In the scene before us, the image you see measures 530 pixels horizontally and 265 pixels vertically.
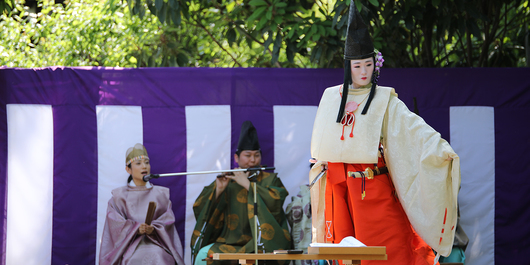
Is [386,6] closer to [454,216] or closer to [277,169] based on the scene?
[277,169]

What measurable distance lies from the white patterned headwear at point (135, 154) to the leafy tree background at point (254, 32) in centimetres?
112

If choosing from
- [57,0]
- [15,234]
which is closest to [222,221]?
[15,234]

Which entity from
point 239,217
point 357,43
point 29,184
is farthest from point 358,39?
point 29,184

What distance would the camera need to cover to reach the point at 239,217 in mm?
4355

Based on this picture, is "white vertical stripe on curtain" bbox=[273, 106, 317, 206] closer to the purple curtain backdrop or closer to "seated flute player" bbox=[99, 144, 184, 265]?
the purple curtain backdrop

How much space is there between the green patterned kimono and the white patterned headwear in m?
0.58

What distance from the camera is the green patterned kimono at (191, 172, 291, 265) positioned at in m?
4.18

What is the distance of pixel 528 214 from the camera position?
456 centimetres

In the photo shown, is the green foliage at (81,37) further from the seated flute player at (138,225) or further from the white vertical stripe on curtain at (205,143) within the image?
the seated flute player at (138,225)

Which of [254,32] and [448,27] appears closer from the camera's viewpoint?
[448,27]

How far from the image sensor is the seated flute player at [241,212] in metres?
4.17

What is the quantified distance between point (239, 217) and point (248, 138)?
2.10 feet

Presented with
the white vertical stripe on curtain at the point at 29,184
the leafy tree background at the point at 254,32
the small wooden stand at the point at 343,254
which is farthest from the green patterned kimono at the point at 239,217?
the small wooden stand at the point at 343,254

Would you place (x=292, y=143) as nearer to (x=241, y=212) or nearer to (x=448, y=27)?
(x=241, y=212)
